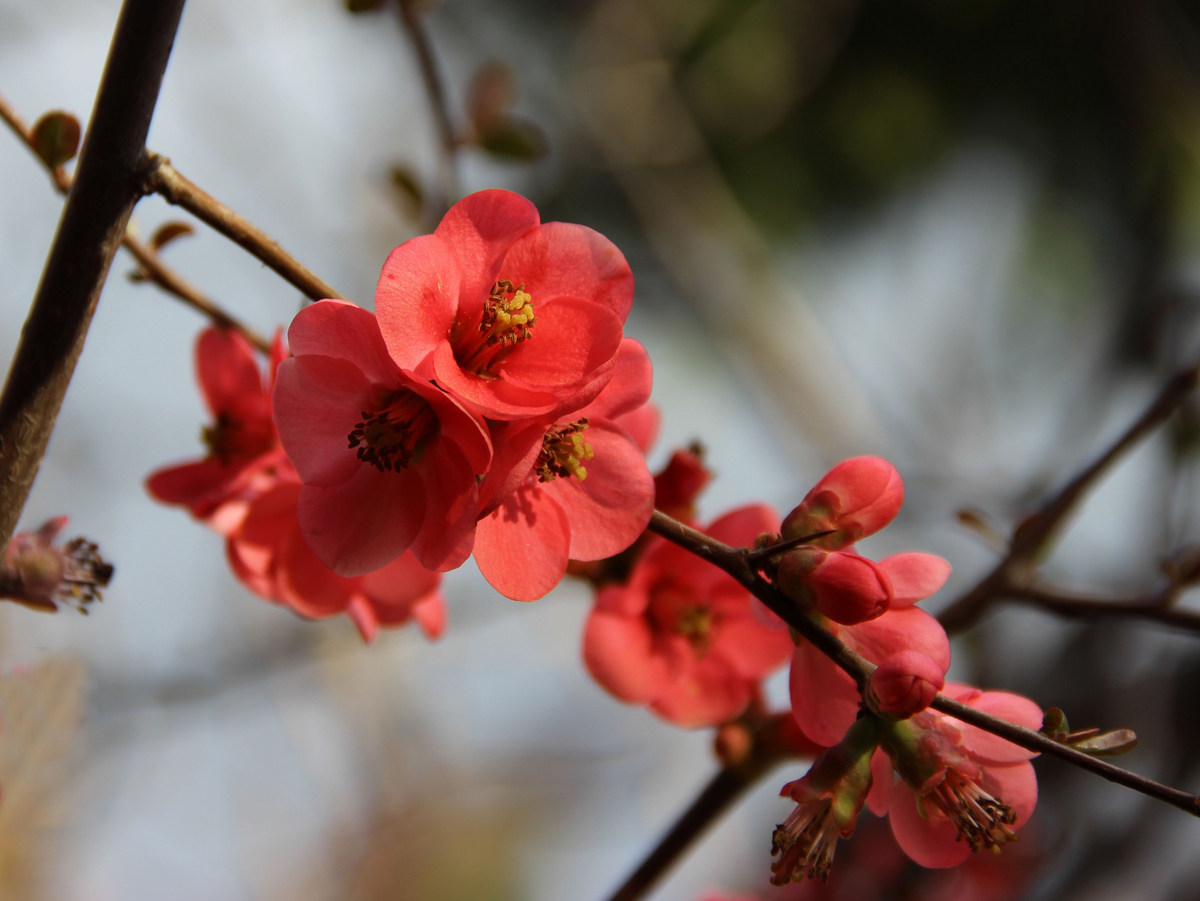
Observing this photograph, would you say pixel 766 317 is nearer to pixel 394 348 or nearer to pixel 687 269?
pixel 687 269

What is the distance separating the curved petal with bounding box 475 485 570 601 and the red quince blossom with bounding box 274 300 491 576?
0.05 meters

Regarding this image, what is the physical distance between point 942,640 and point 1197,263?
399 cm

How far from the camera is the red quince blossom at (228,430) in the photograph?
1.03 metres

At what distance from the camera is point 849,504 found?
73 cm

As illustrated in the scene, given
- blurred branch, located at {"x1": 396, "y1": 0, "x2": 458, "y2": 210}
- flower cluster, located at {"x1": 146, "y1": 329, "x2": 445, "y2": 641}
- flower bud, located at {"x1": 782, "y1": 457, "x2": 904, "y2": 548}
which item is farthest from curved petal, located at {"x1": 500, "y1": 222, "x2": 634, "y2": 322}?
blurred branch, located at {"x1": 396, "y1": 0, "x2": 458, "y2": 210}

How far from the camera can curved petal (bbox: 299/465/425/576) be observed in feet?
2.35

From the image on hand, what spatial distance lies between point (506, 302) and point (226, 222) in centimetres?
23

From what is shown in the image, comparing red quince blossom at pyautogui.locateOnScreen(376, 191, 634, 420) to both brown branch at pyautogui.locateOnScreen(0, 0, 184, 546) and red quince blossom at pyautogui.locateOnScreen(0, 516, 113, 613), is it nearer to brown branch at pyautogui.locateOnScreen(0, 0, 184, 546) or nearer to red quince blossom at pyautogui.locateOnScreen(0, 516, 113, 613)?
brown branch at pyautogui.locateOnScreen(0, 0, 184, 546)

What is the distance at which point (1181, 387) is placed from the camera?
131 centimetres

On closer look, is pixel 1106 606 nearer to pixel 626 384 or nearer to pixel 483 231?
pixel 626 384

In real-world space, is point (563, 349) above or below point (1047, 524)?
above

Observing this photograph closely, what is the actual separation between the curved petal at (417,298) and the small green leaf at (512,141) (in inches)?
30.4

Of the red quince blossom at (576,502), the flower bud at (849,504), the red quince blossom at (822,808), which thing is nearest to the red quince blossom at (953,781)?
the red quince blossom at (822,808)

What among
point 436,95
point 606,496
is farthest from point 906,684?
point 436,95
